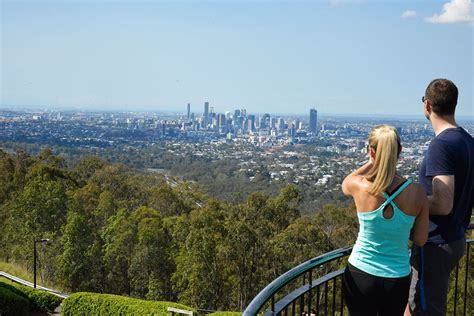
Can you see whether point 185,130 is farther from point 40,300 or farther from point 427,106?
point 427,106

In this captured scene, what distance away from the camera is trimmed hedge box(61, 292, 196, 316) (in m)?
16.8

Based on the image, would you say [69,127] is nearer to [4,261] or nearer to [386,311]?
[4,261]

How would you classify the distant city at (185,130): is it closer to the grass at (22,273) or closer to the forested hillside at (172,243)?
the forested hillside at (172,243)

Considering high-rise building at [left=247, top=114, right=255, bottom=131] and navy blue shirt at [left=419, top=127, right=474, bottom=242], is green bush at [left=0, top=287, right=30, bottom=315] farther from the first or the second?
high-rise building at [left=247, top=114, right=255, bottom=131]

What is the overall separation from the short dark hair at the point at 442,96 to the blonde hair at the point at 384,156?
345mm

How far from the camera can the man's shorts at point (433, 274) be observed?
291 centimetres

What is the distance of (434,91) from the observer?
280 cm

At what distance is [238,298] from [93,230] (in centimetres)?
892

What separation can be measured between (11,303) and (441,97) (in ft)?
54.1

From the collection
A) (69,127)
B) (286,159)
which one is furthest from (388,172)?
(69,127)

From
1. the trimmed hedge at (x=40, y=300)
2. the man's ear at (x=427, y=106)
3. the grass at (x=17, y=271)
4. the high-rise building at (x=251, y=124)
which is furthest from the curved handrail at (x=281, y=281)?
the high-rise building at (x=251, y=124)

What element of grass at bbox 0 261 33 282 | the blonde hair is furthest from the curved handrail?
grass at bbox 0 261 33 282

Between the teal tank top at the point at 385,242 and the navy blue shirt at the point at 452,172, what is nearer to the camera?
the teal tank top at the point at 385,242

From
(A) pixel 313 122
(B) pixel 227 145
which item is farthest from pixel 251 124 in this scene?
(B) pixel 227 145
